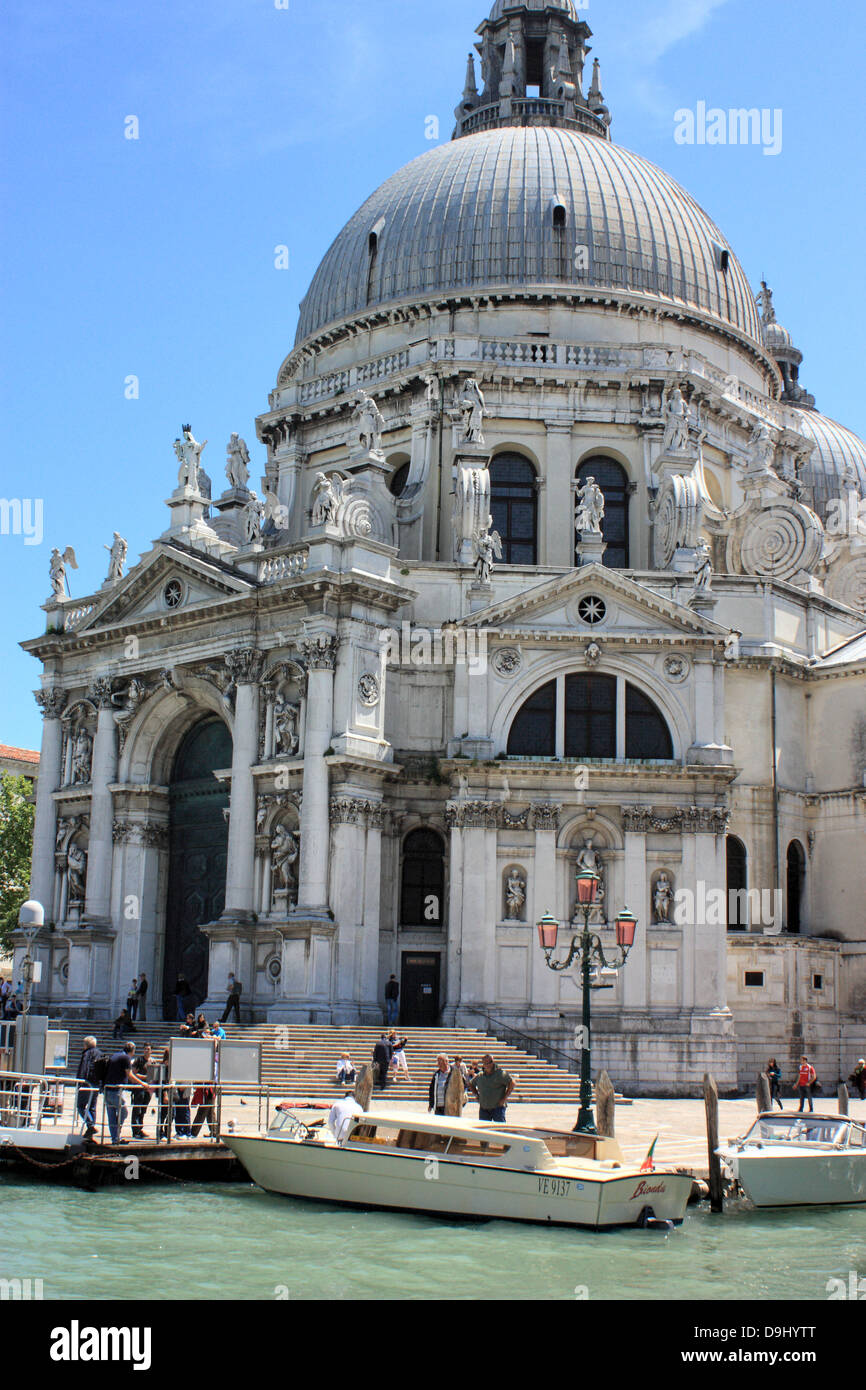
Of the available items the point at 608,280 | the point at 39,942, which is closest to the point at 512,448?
the point at 608,280

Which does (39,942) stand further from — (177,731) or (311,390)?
(311,390)

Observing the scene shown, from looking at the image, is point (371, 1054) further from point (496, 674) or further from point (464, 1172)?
point (464, 1172)

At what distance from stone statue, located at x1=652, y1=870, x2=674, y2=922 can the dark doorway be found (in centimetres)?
517

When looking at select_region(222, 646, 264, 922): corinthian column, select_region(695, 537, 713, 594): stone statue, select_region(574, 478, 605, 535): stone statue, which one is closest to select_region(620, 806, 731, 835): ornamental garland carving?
select_region(695, 537, 713, 594): stone statue

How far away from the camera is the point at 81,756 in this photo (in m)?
41.2

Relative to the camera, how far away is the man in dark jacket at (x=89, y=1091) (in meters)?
21.9

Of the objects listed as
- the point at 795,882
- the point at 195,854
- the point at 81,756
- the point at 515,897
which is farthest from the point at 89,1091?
the point at 795,882

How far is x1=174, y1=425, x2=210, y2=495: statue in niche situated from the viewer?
40.6 meters

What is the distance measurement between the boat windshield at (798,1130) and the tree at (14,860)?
111ft

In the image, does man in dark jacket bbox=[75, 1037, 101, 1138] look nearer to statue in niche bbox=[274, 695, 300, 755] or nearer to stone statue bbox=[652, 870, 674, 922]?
statue in niche bbox=[274, 695, 300, 755]

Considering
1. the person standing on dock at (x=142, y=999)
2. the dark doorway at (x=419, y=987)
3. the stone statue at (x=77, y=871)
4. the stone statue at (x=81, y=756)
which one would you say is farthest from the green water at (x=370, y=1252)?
the stone statue at (x=81, y=756)

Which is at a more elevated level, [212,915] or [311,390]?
[311,390]
